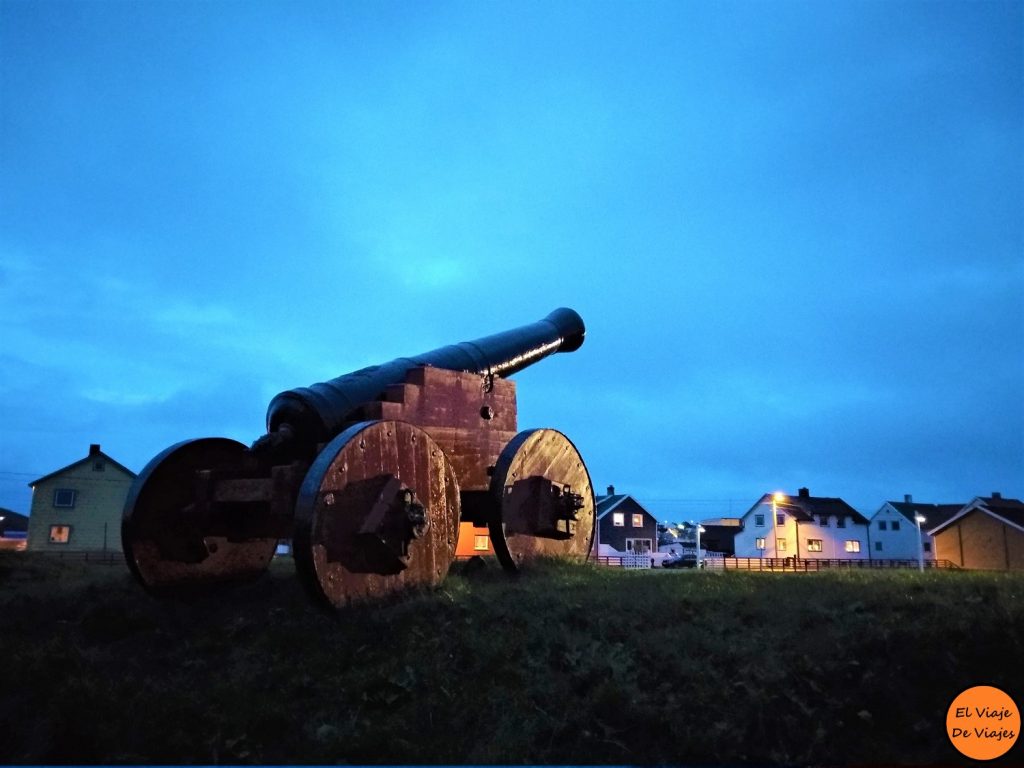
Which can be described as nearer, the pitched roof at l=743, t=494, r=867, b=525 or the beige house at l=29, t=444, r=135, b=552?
the beige house at l=29, t=444, r=135, b=552

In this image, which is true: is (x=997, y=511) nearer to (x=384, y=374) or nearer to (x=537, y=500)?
(x=537, y=500)

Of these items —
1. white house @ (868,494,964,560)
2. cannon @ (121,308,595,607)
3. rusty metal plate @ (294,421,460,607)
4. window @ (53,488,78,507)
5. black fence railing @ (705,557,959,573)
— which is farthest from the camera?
white house @ (868,494,964,560)

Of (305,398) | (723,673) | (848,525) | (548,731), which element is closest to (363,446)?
(305,398)

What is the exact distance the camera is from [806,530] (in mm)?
43844

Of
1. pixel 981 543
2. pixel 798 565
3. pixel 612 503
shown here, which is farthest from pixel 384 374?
pixel 612 503

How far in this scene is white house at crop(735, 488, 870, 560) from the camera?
4306cm

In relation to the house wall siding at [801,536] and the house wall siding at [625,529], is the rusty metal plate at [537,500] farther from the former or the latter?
the house wall siding at [801,536]

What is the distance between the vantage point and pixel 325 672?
601 cm

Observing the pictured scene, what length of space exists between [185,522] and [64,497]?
28316 mm

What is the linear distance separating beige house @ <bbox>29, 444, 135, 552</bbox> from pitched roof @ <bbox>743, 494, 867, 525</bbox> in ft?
108

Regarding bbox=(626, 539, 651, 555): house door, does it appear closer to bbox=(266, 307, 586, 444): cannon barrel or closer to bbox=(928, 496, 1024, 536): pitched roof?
bbox=(928, 496, 1024, 536): pitched roof

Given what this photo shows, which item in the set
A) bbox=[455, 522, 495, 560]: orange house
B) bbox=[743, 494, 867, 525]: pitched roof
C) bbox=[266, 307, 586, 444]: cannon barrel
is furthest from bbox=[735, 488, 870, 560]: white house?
bbox=[266, 307, 586, 444]: cannon barrel

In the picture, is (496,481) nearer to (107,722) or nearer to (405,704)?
(405,704)

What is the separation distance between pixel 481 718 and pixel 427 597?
2291mm
